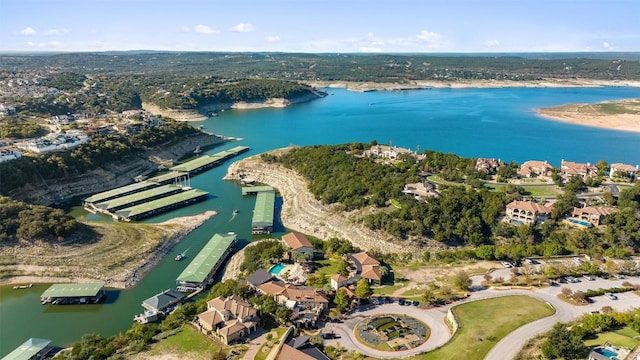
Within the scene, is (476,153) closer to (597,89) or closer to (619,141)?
(619,141)

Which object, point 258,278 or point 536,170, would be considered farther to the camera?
point 536,170

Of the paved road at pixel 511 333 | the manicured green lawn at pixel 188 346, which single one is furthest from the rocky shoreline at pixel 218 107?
the paved road at pixel 511 333

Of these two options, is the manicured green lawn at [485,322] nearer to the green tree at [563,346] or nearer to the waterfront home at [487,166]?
the green tree at [563,346]

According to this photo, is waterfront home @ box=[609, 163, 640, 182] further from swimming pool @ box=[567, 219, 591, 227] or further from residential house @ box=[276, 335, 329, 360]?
residential house @ box=[276, 335, 329, 360]

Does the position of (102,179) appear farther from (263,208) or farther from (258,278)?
(258,278)

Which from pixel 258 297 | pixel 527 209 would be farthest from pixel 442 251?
pixel 258 297

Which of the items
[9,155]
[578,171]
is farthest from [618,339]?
[9,155]


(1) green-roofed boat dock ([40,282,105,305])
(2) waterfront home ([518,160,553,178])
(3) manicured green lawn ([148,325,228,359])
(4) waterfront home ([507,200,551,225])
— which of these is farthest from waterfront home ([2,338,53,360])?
(2) waterfront home ([518,160,553,178])
